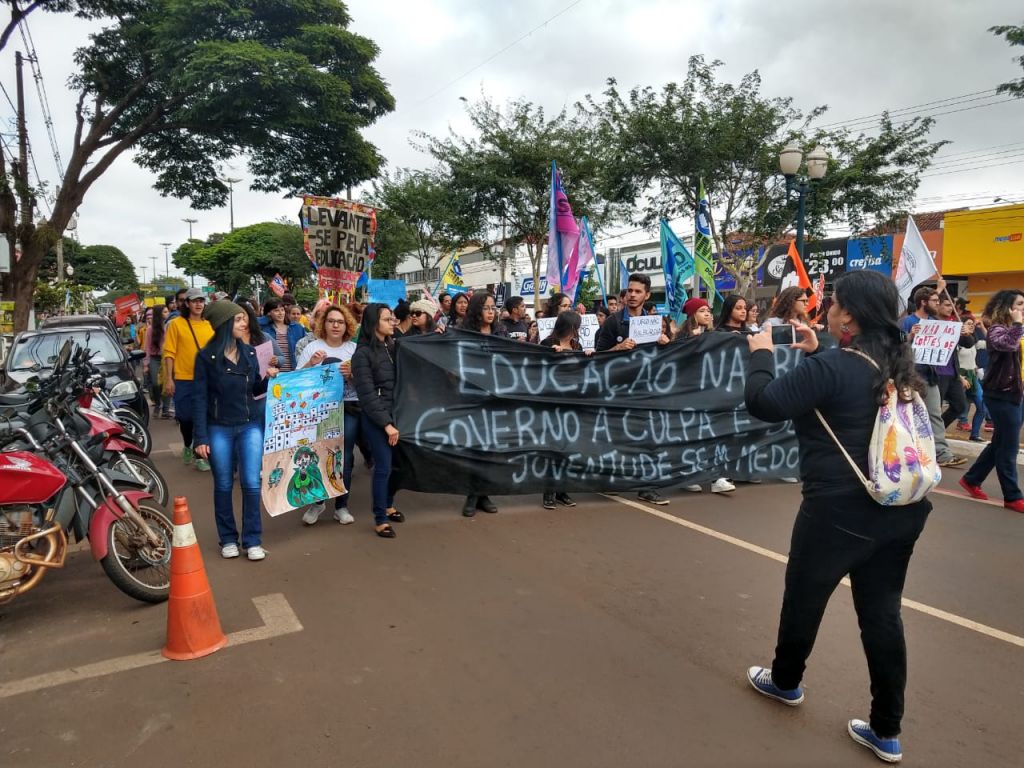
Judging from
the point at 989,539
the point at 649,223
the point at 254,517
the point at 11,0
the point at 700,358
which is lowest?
the point at 989,539

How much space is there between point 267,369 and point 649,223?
16867mm

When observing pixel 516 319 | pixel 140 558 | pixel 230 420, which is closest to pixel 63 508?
pixel 140 558

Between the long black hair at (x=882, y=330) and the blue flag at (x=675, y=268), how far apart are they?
279 inches

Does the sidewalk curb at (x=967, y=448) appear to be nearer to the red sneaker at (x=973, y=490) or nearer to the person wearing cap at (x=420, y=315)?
the red sneaker at (x=973, y=490)

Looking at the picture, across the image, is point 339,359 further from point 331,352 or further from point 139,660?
point 139,660

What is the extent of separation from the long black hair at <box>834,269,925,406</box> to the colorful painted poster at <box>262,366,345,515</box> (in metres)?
4.05

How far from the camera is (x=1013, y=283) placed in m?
26.2

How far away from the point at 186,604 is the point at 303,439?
211cm

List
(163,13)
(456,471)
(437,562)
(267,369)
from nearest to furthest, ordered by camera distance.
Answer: (437,562)
(267,369)
(456,471)
(163,13)

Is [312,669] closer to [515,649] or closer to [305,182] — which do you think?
[515,649]

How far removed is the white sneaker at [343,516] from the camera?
5.78 meters

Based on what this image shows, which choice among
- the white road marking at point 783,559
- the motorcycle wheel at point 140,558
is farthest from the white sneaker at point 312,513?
the white road marking at point 783,559

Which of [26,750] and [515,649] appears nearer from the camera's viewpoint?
[26,750]

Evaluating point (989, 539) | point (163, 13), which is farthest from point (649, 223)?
point (989, 539)
